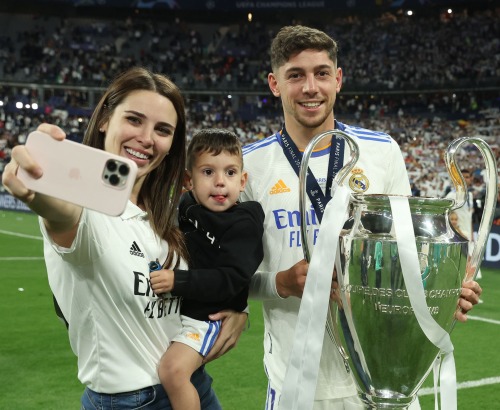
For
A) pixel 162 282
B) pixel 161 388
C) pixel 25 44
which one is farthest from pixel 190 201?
pixel 25 44

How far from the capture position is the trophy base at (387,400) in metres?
1.92

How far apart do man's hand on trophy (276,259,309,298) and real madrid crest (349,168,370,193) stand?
529 mm

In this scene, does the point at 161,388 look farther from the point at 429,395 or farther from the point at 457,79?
the point at 457,79

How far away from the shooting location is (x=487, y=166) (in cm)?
197

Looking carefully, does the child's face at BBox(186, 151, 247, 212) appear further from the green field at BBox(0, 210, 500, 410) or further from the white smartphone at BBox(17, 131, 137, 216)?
the green field at BBox(0, 210, 500, 410)

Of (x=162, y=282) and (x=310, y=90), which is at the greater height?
(x=310, y=90)

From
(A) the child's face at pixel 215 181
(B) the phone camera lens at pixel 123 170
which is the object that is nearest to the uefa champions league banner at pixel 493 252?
(A) the child's face at pixel 215 181

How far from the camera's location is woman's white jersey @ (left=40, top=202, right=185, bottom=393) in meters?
1.87

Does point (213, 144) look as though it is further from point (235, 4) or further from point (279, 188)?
point (235, 4)

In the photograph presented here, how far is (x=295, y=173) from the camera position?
109 inches

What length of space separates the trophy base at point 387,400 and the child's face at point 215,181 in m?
0.75

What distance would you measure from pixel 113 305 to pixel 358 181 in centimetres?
118

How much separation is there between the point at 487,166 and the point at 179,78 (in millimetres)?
35834

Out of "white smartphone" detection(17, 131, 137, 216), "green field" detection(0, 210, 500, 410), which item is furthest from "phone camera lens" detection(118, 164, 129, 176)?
"green field" detection(0, 210, 500, 410)
